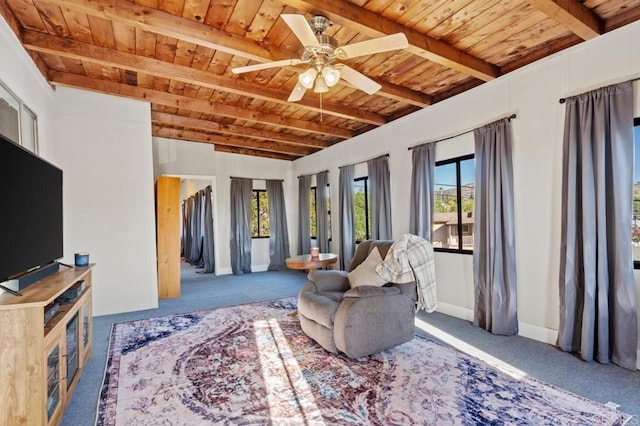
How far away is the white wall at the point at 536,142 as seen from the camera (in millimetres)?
2711

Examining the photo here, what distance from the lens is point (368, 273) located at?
3143mm

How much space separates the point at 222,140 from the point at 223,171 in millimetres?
869

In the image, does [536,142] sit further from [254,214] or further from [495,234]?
[254,214]

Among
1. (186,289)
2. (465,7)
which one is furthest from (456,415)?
(186,289)

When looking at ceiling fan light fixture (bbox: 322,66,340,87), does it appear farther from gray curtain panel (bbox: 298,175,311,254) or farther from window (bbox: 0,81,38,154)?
gray curtain panel (bbox: 298,175,311,254)

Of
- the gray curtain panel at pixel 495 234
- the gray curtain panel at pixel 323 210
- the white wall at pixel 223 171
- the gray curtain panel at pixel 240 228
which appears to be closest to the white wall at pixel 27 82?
the white wall at pixel 223 171

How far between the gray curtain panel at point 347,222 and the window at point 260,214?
2.37 metres

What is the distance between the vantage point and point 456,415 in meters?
1.98

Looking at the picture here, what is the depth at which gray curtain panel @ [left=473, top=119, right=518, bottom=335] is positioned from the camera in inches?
129

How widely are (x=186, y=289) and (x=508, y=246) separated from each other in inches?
193

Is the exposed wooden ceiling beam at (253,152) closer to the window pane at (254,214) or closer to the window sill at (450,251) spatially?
the window pane at (254,214)

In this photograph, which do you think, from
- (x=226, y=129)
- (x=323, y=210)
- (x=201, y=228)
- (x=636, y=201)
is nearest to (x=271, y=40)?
(x=226, y=129)

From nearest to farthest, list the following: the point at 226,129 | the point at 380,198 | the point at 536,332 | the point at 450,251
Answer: the point at 536,332 → the point at 450,251 → the point at 380,198 → the point at 226,129

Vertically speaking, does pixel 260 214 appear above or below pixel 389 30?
below
